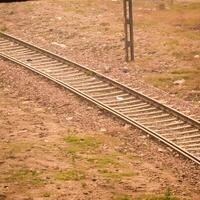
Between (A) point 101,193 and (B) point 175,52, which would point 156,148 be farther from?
(B) point 175,52

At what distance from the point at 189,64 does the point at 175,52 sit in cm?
164

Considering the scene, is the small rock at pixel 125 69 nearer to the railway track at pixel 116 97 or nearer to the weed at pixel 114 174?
the railway track at pixel 116 97

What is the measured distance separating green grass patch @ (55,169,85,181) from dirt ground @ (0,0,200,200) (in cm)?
2

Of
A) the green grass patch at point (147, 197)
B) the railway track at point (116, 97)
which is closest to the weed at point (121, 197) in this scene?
the green grass patch at point (147, 197)

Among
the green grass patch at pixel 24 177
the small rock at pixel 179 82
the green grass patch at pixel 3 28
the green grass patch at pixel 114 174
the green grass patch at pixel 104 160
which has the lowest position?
the green grass patch at pixel 114 174

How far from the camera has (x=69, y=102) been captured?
1819cm

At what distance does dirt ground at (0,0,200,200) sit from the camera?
12.8m

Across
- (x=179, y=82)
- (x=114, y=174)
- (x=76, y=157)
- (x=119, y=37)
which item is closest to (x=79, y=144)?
(x=76, y=157)

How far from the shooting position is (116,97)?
60.8ft

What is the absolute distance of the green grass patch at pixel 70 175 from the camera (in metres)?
13.0

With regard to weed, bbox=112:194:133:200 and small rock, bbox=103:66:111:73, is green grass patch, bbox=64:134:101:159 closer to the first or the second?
weed, bbox=112:194:133:200

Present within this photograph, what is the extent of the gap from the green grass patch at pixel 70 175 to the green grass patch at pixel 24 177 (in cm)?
48

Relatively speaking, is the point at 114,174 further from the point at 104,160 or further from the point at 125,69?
the point at 125,69

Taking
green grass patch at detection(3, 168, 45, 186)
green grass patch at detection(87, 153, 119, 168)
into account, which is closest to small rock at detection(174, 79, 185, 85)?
green grass patch at detection(87, 153, 119, 168)
